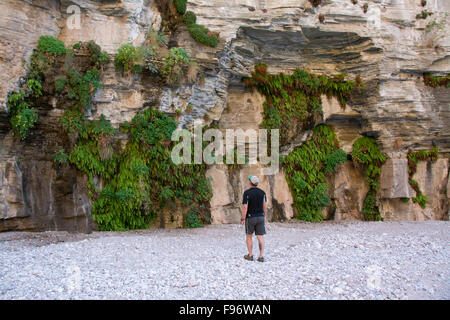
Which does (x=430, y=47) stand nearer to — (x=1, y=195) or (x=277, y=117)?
(x=277, y=117)

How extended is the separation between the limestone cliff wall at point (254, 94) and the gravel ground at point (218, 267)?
2.12 m

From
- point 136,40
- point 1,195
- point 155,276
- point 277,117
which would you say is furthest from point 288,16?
point 1,195

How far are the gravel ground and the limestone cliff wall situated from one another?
6.96ft

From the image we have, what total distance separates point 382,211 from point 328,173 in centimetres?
305

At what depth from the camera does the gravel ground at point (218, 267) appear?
4.70 metres

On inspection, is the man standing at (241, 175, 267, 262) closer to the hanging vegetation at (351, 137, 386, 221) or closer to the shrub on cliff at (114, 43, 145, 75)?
the shrub on cliff at (114, 43, 145, 75)

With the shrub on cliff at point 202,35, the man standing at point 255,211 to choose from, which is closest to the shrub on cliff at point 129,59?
the shrub on cliff at point 202,35

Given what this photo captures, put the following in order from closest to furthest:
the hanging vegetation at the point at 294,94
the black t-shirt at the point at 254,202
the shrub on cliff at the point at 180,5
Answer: the black t-shirt at the point at 254,202 < the shrub on cliff at the point at 180,5 < the hanging vegetation at the point at 294,94

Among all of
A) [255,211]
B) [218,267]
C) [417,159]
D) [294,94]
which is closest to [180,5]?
[294,94]

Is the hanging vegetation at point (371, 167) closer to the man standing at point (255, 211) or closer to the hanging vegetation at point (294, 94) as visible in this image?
the hanging vegetation at point (294, 94)

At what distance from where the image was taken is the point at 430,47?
45.5 ft

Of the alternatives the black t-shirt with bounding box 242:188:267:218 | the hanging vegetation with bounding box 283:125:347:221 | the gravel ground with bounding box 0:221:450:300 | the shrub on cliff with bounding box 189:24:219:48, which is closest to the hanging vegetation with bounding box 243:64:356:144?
the hanging vegetation with bounding box 283:125:347:221

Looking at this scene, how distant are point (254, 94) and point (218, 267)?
32.9 ft
